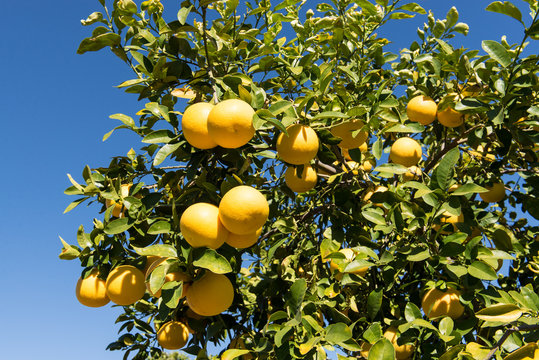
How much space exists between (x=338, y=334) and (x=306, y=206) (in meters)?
1.23

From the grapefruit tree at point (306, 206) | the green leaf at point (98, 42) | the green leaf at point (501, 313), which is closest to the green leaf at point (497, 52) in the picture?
the grapefruit tree at point (306, 206)

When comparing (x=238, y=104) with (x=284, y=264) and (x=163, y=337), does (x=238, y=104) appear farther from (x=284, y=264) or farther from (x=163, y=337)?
(x=163, y=337)

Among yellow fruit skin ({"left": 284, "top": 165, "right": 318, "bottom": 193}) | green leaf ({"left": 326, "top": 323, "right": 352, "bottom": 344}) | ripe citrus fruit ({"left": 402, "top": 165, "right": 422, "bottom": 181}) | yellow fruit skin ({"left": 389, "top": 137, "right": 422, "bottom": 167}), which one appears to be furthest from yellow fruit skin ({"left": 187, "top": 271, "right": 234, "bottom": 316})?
ripe citrus fruit ({"left": 402, "top": 165, "right": 422, "bottom": 181})

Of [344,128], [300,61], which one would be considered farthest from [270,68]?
[344,128]

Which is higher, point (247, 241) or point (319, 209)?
point (247, 241)

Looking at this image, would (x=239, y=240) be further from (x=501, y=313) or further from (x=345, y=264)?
(x=501, y=313)

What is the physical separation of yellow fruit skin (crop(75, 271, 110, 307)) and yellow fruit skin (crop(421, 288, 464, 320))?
4.93ft

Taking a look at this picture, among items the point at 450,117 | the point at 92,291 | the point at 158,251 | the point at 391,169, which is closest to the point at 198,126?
the point at 158,251

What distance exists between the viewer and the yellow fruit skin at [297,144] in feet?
5.92

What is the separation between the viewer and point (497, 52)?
80.3 inches

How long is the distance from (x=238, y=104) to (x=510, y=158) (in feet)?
6.11

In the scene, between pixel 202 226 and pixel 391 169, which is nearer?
pixel 202 226

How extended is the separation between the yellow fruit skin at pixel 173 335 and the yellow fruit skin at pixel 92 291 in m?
0.55

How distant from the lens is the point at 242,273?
11.2 ft
